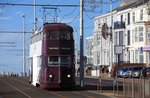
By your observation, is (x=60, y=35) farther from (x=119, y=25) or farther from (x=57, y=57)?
(x=119, y=25)

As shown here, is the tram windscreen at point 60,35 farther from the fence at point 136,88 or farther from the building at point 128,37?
the building at point 128,37

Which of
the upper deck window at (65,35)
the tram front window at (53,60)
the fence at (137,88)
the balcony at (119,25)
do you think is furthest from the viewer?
the balcony at (119,25)

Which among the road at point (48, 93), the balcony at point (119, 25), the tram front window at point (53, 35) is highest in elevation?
the balcony at point (119, 25)

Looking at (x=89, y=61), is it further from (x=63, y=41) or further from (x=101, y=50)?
(x=63, y=41)

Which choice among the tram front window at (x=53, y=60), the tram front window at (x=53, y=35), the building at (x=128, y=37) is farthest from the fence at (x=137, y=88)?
the building at (x=128, y=37)

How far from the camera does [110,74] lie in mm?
73938

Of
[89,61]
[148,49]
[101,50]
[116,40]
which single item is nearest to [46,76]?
[148,49]

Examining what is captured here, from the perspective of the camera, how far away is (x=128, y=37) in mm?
84375

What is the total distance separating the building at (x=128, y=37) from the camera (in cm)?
7544

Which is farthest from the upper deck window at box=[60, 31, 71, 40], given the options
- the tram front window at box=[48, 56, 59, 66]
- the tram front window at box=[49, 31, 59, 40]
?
the tram front window at box=[48, 56, 59, 66]

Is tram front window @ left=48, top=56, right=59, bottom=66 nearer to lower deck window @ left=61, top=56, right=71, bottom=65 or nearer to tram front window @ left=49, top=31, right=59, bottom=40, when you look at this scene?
lower deck window @ left=61, top=56, right=71, bottom=65

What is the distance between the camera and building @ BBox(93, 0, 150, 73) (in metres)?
75.4

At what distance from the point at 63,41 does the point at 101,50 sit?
60911mm

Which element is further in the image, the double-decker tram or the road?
the double-decker tram
